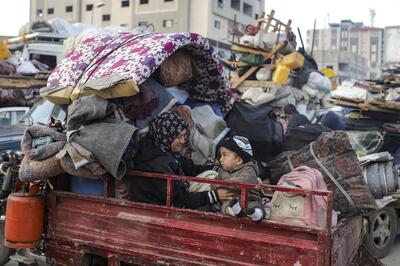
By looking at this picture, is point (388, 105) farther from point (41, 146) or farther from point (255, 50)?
point (41, 146)

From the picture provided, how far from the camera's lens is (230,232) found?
269 centimetres

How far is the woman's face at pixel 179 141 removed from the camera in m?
3.50

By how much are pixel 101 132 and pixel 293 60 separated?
7984mm

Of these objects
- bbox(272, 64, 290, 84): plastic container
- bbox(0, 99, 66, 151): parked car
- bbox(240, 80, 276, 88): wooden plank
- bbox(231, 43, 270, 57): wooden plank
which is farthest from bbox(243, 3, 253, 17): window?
bbox(0, 99, 66, 151): parked car

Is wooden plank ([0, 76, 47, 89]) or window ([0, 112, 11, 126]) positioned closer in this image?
wooden plank ([0, 76, 47, 89])

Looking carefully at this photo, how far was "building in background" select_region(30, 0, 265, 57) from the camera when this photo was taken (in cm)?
4481

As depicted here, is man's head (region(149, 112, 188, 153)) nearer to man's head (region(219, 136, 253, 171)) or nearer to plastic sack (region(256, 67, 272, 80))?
man's head (region(219, 136, 253, 171))

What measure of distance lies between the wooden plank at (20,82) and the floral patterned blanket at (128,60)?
306cm

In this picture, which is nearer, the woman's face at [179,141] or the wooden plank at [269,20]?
the woman's face at [179,141]

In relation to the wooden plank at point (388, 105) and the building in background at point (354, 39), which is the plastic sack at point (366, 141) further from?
the building in background at point (354, 39)

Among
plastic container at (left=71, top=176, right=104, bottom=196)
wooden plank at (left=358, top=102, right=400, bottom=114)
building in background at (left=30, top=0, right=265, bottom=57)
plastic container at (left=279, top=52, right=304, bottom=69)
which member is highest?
building in background at (left=30, top=0, right=265, bottom=57)

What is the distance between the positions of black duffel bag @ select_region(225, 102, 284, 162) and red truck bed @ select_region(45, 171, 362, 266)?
934mm

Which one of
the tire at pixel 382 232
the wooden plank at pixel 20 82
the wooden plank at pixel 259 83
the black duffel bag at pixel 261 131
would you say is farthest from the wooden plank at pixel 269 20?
the black duffel bag at pixel 261 131

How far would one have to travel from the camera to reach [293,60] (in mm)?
10383
